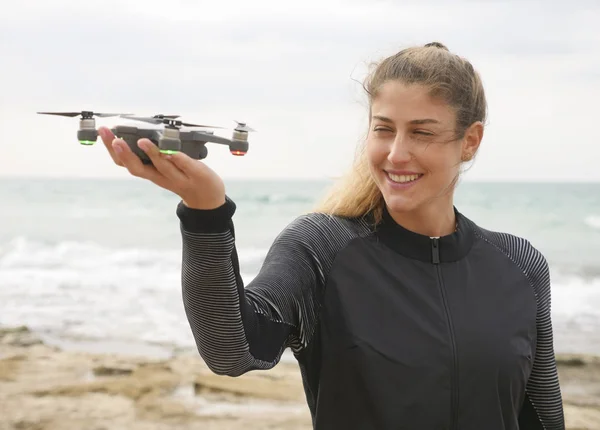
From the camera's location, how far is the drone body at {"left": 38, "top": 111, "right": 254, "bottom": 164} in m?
1.50

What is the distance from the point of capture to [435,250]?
2.32 m

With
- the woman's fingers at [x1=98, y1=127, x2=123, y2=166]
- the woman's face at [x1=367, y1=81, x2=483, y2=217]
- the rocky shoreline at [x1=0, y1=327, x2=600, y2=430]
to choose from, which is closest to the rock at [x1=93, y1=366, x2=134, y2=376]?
the rocky shoreline at [x1=0, y1=327, x2=600, y2=430]

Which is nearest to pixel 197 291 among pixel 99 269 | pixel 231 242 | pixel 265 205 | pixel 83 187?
pixel 231 242

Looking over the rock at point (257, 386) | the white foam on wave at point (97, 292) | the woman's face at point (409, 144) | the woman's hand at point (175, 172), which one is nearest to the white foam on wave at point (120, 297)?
the white foam on wave at point (97, 292)

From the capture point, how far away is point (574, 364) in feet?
28.0

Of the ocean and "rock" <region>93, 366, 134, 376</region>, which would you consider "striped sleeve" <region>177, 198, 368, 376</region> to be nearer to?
the ocean

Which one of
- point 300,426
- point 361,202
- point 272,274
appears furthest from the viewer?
point 300,426

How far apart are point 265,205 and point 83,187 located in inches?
496

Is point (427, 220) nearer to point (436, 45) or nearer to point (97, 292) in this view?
point (436, 45)

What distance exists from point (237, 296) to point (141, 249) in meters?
20.1

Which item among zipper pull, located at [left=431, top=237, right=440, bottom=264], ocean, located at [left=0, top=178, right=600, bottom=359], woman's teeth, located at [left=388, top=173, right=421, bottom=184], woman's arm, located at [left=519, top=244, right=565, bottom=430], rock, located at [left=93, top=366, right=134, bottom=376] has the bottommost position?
ocean, located at [left=0, top=178, right=600, bottom=359]

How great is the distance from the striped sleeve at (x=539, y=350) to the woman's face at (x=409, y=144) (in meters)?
0.38

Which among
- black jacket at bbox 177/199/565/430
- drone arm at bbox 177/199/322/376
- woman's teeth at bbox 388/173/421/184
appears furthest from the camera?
woman's teeth at bbox 388/173/421/184

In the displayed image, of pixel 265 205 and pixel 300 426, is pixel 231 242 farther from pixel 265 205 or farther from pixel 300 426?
pixel 265 205
